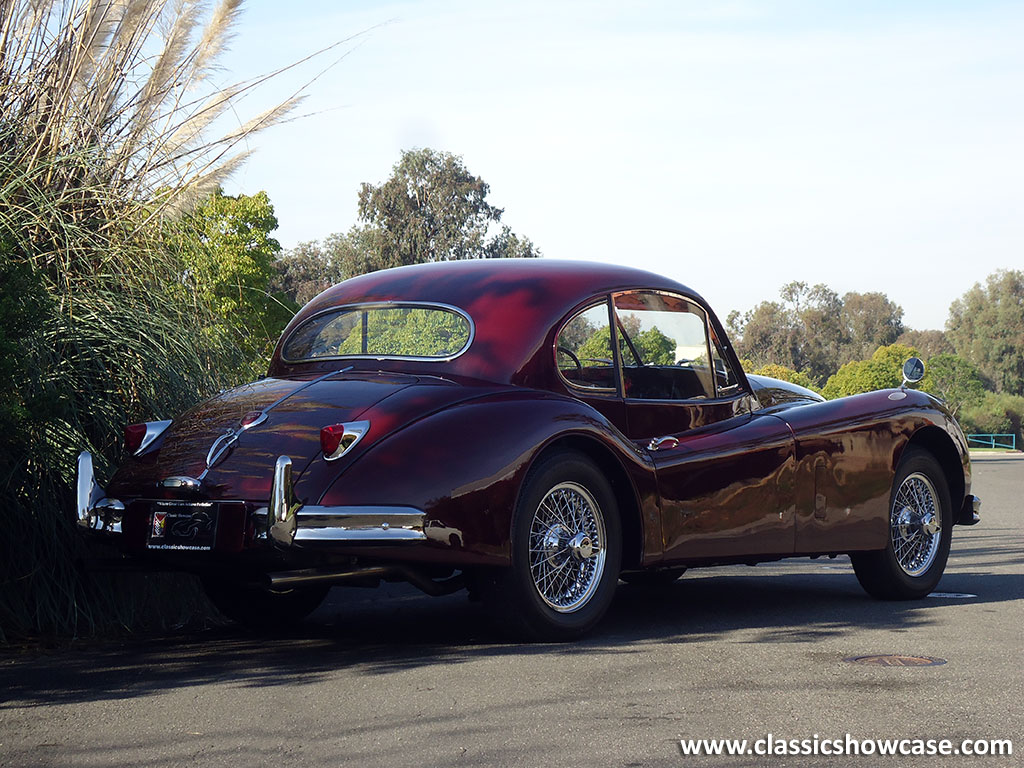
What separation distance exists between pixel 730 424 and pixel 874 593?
1.50m

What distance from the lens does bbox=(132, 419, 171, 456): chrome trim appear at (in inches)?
220

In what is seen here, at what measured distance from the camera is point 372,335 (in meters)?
6.21

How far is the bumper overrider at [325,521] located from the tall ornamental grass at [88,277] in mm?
1013

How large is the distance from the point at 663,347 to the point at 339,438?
8.00 ft

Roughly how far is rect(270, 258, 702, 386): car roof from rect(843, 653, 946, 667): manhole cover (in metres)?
1.86

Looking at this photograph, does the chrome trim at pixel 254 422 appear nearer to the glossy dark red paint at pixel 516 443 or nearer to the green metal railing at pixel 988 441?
the glossy dark red paint at pixel 516 443

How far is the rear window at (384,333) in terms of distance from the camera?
596 centimetres

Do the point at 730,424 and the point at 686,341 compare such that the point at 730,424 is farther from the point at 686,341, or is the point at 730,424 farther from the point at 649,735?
the point at 649,735

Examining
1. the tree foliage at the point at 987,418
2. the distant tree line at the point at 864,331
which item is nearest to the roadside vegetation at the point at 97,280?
the tree foliage at the point at 987,418

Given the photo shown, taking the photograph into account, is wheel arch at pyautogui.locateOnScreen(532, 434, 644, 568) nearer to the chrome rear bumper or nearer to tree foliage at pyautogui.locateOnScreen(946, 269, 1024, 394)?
the chrome rear bumper

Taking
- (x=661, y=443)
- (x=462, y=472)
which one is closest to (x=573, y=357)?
(x=661, y=443)

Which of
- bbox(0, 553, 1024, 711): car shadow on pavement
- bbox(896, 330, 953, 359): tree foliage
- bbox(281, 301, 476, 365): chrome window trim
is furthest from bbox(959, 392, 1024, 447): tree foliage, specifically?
bbox(281, 301, 476, 365): chrome window trim

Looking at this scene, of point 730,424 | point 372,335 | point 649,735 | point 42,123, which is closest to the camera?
point 649,735

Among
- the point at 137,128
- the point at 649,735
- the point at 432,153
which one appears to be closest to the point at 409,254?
the point at 432,153
